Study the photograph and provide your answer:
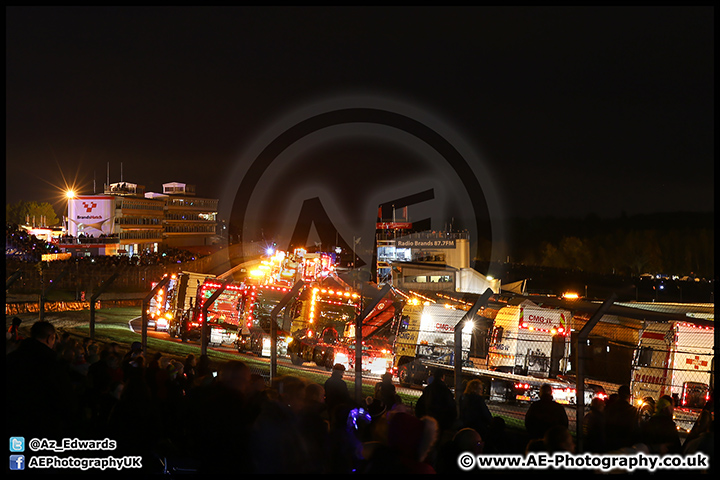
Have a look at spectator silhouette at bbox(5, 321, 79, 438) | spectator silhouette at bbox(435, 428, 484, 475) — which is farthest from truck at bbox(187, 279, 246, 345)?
spectator silhouette at bbox(435, 428, 484, 475)

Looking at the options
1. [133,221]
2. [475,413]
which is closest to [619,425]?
[475,413]

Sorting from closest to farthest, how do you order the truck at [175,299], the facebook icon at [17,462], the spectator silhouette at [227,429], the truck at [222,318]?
the spectator silhouette at [227,429] → the facebook icon at [17,462] → the truck at [222,318] → the truck at [175,299]

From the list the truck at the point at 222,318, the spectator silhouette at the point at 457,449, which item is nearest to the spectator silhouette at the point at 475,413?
the spectator silhouette at the point at 457,449

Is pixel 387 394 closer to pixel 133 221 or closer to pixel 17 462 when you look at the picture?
pixel 17 462

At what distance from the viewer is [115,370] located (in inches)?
389

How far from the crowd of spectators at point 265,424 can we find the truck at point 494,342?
9.47 metres

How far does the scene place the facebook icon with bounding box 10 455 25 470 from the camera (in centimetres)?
708

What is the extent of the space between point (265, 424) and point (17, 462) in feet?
11.3

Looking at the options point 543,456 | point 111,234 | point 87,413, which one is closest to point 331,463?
point 543,456

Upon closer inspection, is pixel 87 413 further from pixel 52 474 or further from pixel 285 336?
pixel 285 336

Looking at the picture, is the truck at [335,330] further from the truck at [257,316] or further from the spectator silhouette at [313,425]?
the spectator silhouette at [313,425]

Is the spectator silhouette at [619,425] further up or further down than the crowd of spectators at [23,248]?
further down

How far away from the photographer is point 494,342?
2127 centimetres

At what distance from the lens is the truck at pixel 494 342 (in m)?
19.3
